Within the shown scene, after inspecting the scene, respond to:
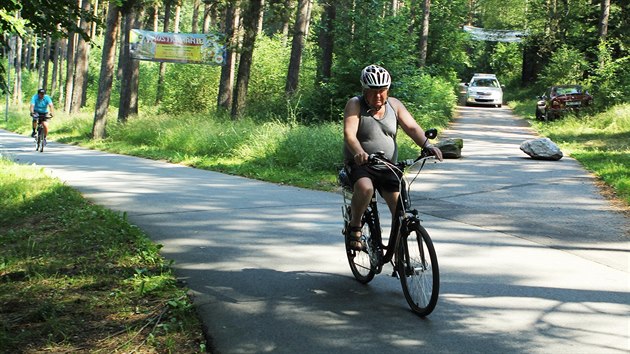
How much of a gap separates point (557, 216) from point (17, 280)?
6988 mm

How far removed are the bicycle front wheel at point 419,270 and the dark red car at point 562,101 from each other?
2609 centimetres

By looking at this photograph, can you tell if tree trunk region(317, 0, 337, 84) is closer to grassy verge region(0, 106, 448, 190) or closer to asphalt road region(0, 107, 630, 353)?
grassy verge region(0, 106, 448, 190)

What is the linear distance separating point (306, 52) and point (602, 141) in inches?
593

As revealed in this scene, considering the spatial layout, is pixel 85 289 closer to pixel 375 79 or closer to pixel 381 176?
pixel 381 176

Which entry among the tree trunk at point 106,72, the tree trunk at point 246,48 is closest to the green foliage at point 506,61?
the tree trunk at point 106,72

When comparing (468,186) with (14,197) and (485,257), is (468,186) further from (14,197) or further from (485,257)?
(14,197)

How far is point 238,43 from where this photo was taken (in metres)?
22.9

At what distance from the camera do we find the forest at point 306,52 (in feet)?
64.5

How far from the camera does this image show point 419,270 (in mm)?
5391

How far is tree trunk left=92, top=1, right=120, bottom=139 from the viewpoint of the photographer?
26.2 meters

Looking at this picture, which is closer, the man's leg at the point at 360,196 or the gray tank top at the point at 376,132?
the man's leg at the point at 360,196

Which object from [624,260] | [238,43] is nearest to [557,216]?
[624,260]

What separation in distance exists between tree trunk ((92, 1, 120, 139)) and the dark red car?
17.6m

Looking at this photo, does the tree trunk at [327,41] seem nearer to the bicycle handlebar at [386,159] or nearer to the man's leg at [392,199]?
the man's leg at [392,199]
